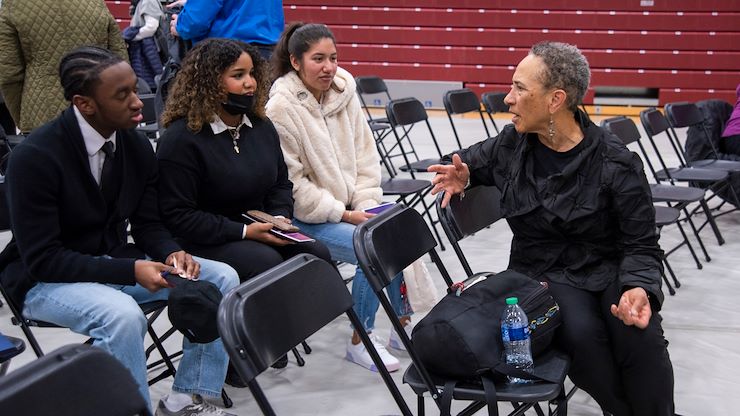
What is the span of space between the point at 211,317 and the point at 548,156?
1130 mm

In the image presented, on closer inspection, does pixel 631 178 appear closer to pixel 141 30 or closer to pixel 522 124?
pixel 522 124

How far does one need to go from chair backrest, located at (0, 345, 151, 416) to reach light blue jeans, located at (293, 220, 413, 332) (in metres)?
1.75

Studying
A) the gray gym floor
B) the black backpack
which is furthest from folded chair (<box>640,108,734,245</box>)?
the black backpack

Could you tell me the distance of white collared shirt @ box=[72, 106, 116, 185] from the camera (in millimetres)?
2502

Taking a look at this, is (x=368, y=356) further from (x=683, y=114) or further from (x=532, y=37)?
(x=532, y=37)

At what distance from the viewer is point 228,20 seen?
13.6 ft

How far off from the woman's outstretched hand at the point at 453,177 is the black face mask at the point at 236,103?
773 millimetres

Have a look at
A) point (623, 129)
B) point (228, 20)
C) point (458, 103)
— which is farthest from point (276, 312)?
point (458, 103)

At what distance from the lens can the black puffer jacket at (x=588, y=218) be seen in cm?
236

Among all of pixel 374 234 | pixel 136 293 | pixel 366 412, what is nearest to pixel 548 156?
pixel 374 234

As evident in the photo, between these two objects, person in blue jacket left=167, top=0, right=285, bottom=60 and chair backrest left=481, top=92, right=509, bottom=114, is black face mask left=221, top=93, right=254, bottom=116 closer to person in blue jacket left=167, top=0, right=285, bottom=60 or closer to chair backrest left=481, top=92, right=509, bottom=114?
person in blue jacket left=167, top=0, right=285, bottom=60

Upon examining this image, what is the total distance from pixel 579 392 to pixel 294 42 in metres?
1.82

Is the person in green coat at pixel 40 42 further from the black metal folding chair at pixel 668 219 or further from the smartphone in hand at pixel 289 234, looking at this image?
the black metal folding chair at pixel 668 219

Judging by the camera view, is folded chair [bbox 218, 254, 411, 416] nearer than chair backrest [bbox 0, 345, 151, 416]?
No
